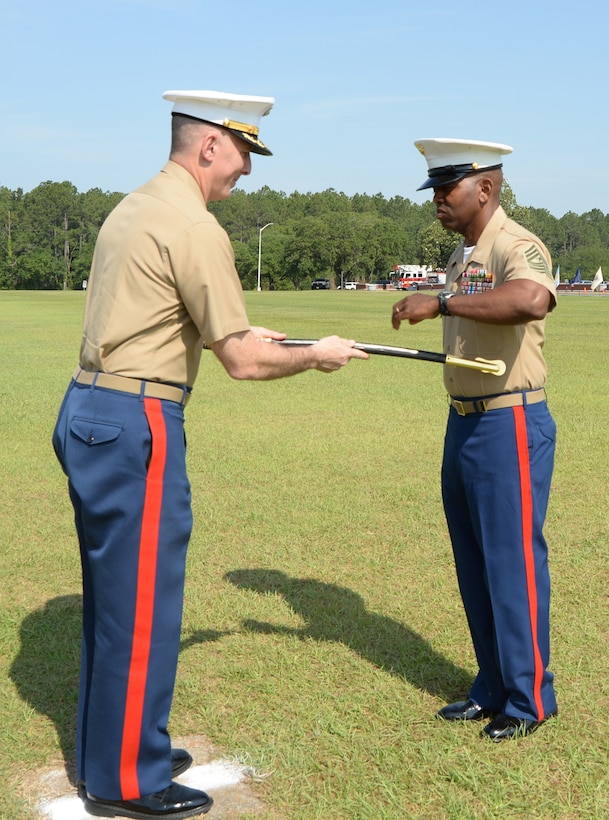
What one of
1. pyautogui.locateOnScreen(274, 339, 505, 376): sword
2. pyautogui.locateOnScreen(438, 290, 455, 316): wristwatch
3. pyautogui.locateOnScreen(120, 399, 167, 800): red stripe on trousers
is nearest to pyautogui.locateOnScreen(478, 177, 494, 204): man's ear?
pyautogui.locateOnScreen(438, 290, 455, 316): wristwatch

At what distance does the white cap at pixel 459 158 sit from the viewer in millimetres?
3979

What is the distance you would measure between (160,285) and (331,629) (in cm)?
263

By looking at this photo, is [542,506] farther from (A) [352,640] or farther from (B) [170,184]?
(B) [170,184]

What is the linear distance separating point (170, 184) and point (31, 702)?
2.41m

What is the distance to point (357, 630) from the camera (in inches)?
209

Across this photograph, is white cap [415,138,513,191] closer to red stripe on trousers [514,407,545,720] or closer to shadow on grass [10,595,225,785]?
red stripe on trousers [514,407,545,720]

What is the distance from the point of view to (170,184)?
132 inches

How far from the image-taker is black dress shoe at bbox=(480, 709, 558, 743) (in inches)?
159

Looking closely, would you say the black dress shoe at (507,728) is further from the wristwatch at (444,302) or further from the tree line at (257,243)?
the tree line at (257,243)

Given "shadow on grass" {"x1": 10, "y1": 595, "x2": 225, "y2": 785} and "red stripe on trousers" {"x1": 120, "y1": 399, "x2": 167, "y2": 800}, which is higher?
"red stripe on trousers" {"x1": 120, "y1": 399, "x2": 167, "y2": 800}

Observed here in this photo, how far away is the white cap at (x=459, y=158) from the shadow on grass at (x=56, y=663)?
2.58m

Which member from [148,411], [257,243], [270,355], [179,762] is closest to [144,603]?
[148,411]

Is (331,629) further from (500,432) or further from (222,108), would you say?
(222,108)

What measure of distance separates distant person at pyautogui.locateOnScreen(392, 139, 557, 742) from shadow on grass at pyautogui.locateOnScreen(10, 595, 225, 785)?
1.69m
